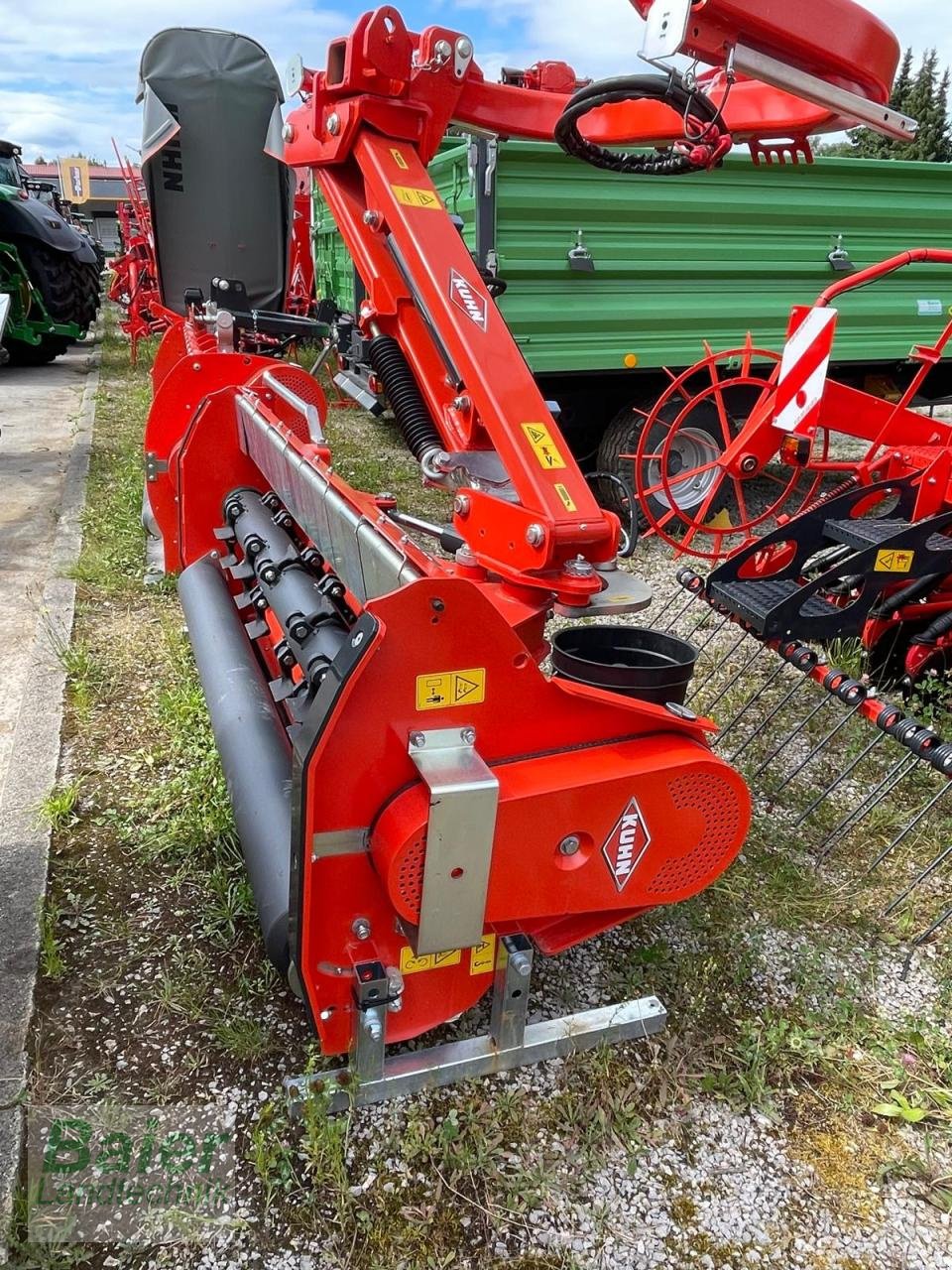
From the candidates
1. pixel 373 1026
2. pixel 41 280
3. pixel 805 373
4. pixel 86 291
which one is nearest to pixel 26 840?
pixel 373 1026

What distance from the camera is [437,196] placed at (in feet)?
8.18

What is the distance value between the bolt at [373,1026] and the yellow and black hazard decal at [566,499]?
110 cm

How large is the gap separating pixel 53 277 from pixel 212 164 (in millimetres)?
4040

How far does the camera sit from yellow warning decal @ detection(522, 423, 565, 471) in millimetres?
2096

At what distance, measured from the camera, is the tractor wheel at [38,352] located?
36.4ft

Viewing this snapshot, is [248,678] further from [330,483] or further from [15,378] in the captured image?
[15,378]

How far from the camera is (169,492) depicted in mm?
3811

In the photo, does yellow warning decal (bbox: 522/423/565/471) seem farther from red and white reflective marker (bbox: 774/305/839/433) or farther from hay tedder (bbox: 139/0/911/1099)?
red and white reflective marker (bbox: 774/305/839/433)

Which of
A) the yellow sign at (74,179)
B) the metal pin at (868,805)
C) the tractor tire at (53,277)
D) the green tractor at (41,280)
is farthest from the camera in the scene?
the yellow sign at (74,179)


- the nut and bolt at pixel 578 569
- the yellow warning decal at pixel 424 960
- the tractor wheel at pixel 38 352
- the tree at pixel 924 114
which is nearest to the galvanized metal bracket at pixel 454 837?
the yellow warning decal at pixel 424 960

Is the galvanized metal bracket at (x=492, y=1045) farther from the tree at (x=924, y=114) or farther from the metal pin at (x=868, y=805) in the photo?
the tree at (x=924, y=114)

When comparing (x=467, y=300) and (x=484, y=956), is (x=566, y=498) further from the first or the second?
(x=484, y=956)

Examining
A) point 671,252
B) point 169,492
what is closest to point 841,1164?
point 169,492

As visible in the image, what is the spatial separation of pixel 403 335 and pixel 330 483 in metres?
0.48
